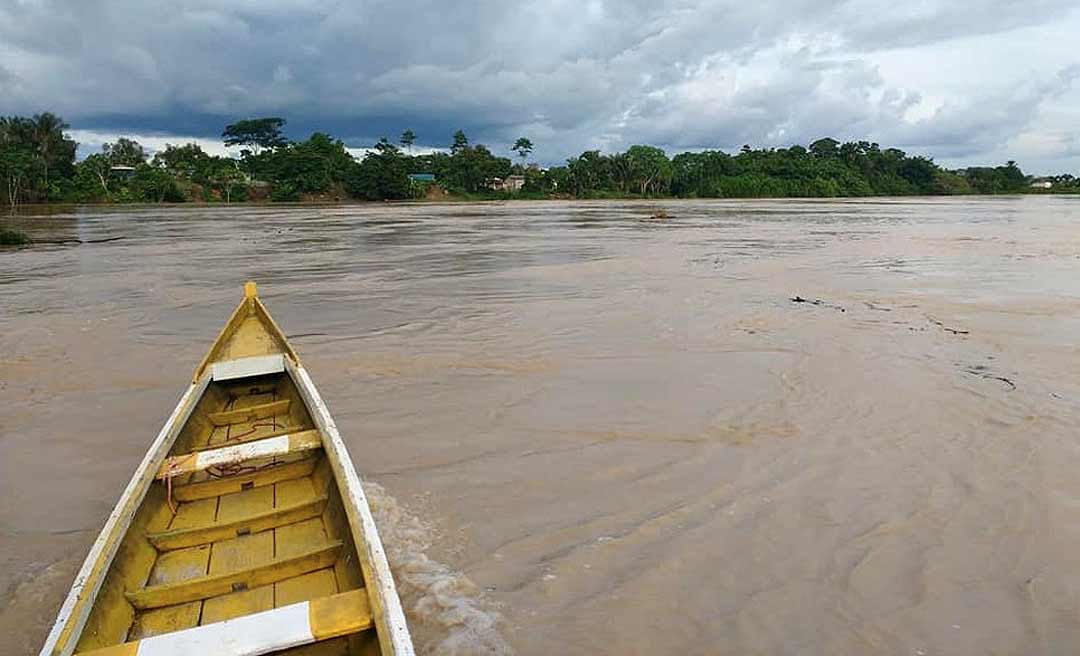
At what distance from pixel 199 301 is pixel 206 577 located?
9.67 metres

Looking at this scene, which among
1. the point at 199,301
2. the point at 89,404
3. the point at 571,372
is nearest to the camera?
the point at 89,404

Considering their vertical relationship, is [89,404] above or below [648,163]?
below

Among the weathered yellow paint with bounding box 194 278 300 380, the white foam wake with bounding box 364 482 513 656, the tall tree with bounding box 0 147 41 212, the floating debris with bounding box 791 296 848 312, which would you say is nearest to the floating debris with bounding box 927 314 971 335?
the floating debris with bounding box 791 296 848 312

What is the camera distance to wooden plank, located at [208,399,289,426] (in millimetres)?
4851

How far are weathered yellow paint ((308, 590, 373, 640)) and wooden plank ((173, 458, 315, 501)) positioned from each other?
1.65 metres

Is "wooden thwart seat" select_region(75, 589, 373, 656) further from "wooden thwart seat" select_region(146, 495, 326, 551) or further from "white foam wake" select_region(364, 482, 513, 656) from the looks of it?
"wooden thwart seat" select_region(146, 495, 326, 551)

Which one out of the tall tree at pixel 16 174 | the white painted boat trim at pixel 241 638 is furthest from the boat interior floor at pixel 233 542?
the tall tree at pixel 16 174

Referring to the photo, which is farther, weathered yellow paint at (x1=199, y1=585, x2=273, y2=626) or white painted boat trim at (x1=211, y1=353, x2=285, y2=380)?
white painted boat trim at (x1=211, y1=353, x2=285, y2=380)

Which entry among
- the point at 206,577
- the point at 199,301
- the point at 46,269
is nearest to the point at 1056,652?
the point at 206,577

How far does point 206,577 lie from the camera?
287 centimetres

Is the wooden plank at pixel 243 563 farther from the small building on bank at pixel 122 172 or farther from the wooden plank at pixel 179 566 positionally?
the small building on bank at pixel 122 172

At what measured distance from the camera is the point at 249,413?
4.99 metres

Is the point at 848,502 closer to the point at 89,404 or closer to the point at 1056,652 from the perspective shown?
A: the point at 1056,652

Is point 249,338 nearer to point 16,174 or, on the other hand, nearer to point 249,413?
point 249,413
